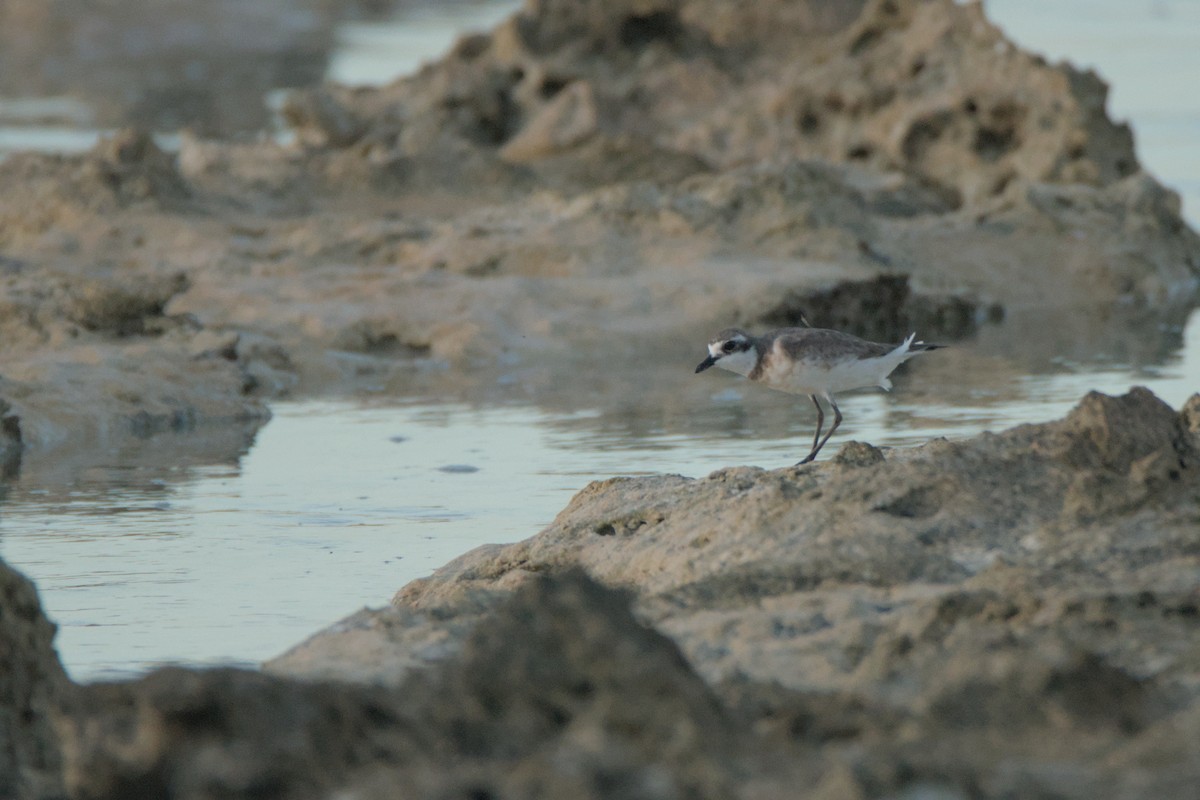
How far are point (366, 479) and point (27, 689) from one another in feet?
11.5

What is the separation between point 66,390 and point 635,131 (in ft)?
23.6

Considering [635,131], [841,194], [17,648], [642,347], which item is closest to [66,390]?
[642,347]

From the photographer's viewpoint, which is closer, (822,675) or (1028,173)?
(822,675)

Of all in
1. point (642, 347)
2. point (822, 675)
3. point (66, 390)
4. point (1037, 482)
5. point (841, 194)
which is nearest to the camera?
point (822, 675)

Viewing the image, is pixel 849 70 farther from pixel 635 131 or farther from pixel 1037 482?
pixel 1037 482

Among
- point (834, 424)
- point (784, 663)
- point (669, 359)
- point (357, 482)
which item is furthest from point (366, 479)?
point (784, 663)

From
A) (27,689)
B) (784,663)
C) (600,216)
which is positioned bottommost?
(27,689)

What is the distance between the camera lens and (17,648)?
3.83 m

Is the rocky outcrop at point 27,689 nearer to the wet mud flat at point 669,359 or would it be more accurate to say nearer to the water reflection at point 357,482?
the wet mud flat at point 669,359

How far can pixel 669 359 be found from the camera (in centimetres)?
994

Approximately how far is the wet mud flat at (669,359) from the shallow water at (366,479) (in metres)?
0.39

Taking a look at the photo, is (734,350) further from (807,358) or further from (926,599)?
(926,599)

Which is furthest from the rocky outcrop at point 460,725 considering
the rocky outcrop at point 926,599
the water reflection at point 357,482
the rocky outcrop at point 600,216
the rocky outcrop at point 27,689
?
the rocky outcrop at point 600,216

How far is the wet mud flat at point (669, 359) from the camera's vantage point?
2.94m
